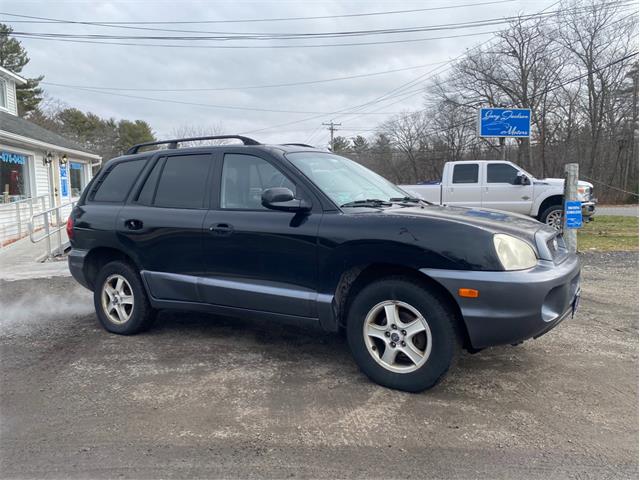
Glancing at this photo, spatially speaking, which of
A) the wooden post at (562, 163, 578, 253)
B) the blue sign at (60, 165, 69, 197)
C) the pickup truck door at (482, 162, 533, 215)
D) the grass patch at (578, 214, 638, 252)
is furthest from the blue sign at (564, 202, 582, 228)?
the blue sign at (60, 165, 69, 197)

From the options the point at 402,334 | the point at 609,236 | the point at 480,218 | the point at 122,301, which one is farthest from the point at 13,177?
the point at 609,236

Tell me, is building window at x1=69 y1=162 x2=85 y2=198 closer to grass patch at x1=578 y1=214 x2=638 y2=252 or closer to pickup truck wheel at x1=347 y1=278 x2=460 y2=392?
grass patch at x1=578 y1=214 x2=638 y2=252

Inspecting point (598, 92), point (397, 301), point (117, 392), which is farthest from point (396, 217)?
point (598, 92)

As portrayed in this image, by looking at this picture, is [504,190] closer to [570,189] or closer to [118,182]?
[570,189]

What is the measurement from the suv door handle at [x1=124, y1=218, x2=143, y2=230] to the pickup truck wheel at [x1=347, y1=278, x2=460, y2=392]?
2.29m

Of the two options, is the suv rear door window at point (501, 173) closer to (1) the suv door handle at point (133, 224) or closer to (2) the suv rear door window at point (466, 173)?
(2) the suv rear door window at point (466, 173)

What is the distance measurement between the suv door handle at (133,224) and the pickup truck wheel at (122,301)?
42 cm

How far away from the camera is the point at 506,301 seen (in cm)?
311

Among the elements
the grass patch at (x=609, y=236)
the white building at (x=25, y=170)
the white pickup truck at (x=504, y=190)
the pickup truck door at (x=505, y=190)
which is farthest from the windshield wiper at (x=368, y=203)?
the white building at (x=25, y=170)

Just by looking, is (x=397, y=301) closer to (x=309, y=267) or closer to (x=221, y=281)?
(x=309, y=267)

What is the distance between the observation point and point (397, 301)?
3428 millimetres

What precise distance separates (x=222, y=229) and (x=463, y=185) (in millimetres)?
10129

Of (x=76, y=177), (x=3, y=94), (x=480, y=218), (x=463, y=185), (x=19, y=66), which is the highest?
(x=19, y=66)

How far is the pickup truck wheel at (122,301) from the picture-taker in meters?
4.80
